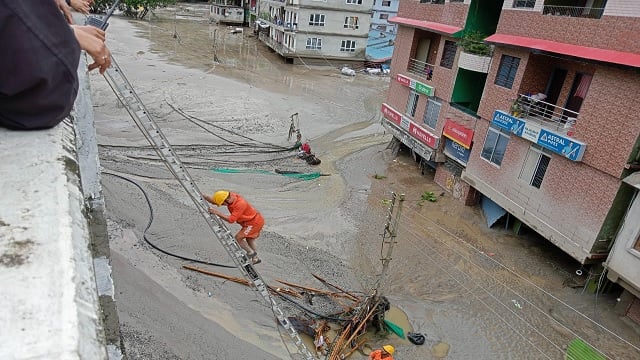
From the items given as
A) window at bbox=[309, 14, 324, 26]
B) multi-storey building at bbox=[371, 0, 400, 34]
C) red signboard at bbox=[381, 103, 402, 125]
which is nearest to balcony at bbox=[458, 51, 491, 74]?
red signboard at bbox=[381, 103, 402, 125]

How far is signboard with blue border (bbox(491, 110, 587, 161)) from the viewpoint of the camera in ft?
45.6

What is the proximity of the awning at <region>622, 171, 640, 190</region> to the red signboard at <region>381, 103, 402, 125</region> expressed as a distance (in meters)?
12.5

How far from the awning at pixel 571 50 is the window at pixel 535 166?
11.2ft

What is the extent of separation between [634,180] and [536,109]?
14.8 feet

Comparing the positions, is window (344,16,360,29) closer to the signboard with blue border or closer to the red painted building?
the red painted building

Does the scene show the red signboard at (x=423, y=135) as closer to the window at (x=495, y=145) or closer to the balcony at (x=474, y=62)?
the window at (x=495, y=145)

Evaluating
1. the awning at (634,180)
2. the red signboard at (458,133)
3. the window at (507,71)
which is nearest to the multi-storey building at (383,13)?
the red signboard at (458,133)

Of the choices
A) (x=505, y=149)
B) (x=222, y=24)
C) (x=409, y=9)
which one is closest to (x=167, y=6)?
(x=222, y=24)

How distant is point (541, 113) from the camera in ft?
52.9

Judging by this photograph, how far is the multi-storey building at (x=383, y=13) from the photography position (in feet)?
189

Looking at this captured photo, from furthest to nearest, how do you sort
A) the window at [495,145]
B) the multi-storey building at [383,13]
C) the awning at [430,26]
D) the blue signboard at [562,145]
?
the multi-storey building at [383,13]
the awning at [430,26]
the window at [495,145]
the blue signboard at [562,145]

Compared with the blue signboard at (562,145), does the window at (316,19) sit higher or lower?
higher

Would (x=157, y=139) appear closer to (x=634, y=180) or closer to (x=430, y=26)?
(x=634, y=180)

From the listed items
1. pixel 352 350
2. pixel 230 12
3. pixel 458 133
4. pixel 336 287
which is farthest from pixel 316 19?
pixel 352 350
